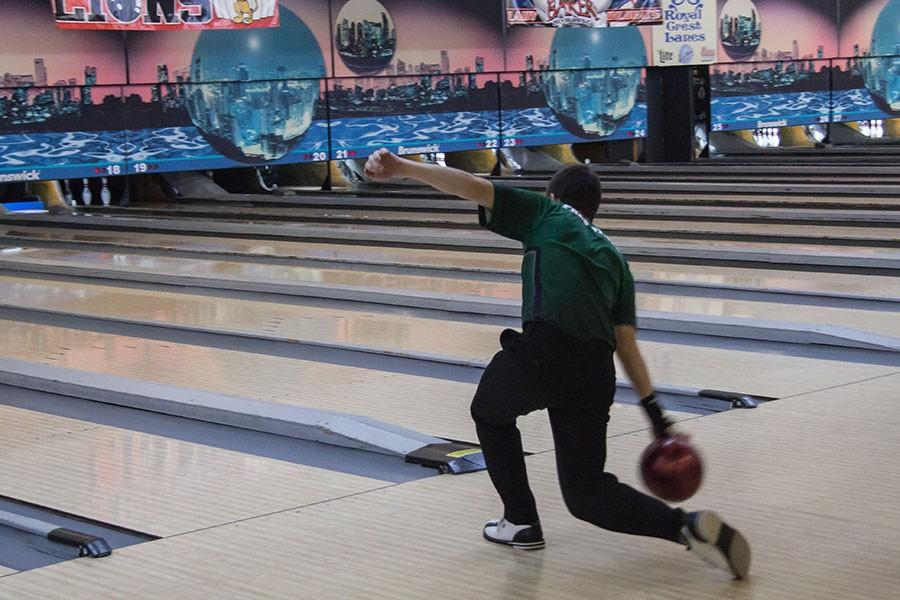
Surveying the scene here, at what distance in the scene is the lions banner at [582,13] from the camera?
14922mm

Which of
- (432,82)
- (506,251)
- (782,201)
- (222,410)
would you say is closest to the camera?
(222,410)

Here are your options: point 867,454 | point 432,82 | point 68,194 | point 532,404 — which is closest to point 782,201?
point 432,82

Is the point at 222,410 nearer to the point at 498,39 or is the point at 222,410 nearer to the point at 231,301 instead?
the point at 231,301

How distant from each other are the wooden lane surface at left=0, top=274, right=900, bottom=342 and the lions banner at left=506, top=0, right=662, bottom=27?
821 centimetres

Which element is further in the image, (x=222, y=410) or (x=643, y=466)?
(x=222, y=410)

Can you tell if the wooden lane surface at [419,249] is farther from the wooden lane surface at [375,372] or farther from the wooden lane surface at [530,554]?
the wooden lane surface at [530,554]

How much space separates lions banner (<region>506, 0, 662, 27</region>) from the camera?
14922mm

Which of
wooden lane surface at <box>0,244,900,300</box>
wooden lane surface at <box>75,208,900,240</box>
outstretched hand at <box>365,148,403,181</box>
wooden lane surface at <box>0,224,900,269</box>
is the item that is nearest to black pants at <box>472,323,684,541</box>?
A: outstretched hand at <box>365,148,403,181</box>

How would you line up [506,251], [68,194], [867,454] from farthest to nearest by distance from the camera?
[68,194], [506,251], [867,454]

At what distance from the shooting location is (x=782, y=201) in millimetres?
10664

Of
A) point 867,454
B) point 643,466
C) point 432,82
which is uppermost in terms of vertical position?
point 432,82

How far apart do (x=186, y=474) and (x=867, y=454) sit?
1.88 m

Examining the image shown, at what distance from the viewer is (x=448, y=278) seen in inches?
303

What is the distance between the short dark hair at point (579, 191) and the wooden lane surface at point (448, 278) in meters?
3.84
